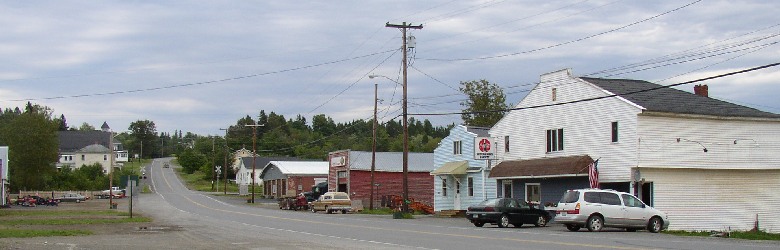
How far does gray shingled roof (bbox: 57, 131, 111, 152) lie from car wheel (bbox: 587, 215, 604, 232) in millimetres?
145512

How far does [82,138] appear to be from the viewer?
168125 millimetres

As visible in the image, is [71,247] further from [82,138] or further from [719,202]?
[82,138]

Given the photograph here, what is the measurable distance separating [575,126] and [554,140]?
2228 millimetres

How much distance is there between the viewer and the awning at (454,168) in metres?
52.8

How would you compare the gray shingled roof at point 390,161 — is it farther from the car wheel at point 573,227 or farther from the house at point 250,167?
the house at point 250,167

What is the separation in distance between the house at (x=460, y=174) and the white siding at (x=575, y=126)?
2326mm

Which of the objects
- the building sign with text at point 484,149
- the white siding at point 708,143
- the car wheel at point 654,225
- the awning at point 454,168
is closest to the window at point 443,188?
the awning at point 454,168

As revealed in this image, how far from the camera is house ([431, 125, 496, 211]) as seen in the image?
168ft

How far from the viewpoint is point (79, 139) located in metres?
168

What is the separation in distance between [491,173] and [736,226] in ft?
43.7

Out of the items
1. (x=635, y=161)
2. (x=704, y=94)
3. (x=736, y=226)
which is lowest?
(x=736, y=226)

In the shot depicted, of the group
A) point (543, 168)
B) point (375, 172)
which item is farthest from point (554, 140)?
point (375, 172)

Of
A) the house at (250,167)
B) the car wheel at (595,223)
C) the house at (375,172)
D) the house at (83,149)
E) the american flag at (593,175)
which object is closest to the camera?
the car wheel at (595,223)

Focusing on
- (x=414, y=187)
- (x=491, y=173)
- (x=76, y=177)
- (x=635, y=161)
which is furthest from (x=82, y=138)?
(x=635, y=161)
